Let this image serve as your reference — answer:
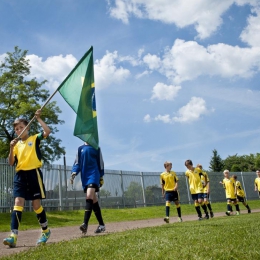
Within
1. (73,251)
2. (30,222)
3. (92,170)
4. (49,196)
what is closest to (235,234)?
(73,251)

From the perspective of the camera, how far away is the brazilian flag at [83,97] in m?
6.59

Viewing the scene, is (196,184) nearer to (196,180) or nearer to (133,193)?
(196,180)

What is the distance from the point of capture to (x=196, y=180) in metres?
12.3

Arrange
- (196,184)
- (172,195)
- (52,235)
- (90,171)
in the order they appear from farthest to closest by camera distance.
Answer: (196,184) < (172,195) < (52,235) < (90,171)

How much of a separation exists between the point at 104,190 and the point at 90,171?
14491 mm

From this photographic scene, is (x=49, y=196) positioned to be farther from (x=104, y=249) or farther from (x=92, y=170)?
(x=104, y=249)

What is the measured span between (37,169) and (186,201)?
23587 millimetres

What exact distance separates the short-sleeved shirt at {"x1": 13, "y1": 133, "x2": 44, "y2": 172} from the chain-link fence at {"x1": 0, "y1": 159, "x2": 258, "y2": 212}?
10416 millimetres

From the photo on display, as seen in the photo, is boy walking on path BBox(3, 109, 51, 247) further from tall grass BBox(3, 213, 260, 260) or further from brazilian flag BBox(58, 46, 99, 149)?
tall grass BBox(3, 213, 260, 260)

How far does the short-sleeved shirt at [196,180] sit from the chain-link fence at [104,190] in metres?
8.26

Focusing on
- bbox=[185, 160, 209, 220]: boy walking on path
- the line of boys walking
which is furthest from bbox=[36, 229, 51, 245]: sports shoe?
bbox=[185, 160, 209, 220]: boy walking on path

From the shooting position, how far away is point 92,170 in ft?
22.5

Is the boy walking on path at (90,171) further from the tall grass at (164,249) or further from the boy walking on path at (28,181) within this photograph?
the tall grass at (164,249)

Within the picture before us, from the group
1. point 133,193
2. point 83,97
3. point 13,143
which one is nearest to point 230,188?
point 133,193
